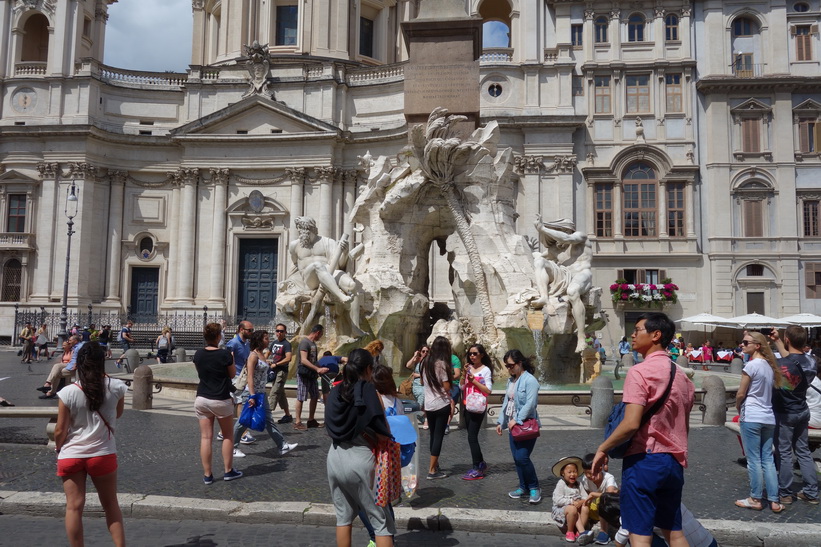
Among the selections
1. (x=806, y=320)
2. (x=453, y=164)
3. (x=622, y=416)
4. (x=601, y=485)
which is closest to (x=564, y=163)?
(x=806, y=320)

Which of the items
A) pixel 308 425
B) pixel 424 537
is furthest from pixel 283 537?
pixel 308 425

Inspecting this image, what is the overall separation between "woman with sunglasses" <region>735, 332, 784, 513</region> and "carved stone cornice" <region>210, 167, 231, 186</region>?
3307 centimetres

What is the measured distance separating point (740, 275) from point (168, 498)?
32.2 metres

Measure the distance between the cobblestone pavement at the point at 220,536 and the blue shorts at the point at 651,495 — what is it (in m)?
1.64

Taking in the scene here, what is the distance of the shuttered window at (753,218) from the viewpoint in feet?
106

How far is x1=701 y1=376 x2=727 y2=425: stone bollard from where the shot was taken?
33.5 feet

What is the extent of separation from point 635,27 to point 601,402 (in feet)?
97.5

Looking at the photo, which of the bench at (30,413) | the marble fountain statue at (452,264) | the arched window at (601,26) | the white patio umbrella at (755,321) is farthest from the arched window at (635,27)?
the bench at (30,413)

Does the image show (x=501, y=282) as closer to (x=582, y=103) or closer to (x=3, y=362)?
(x=3, y=362)

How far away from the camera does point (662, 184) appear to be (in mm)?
32938

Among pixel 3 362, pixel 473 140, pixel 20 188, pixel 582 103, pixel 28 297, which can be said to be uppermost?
pixel 582 103

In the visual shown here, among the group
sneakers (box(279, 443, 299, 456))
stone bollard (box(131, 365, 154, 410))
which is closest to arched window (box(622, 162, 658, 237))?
stone bollard (box(131, 365, 154, 410))

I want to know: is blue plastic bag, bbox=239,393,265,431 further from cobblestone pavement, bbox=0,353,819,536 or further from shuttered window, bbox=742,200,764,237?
shuttered window, bbox=742,200,764,237

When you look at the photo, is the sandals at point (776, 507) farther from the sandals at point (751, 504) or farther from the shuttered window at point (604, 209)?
the shuttered window at point (604, 209)
